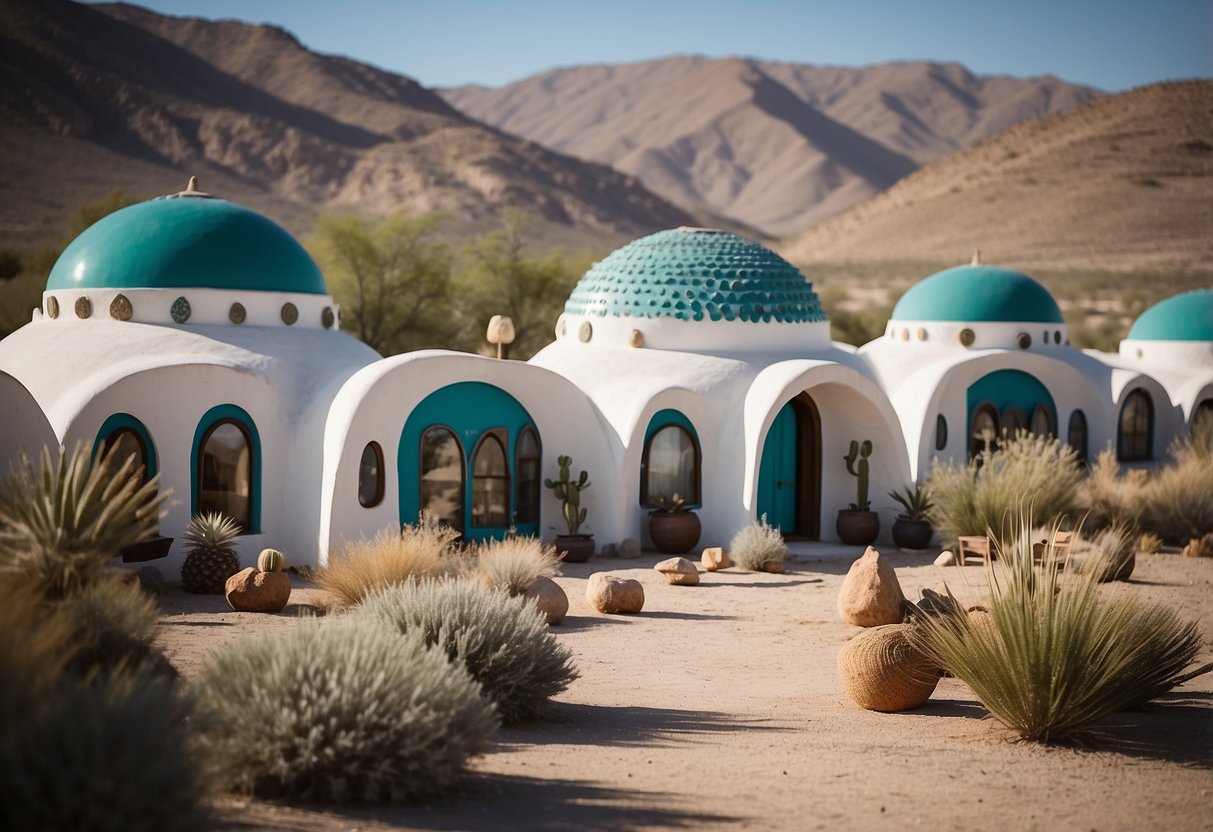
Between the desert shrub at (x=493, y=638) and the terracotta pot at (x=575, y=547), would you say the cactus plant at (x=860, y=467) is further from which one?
the desert shrub at (x=493, y=638)

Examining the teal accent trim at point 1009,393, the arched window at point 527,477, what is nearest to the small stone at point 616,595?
the arched window at point 527,477

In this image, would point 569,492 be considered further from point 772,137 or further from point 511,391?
point 772,137

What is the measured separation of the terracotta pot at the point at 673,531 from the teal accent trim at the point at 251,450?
5.02 metres

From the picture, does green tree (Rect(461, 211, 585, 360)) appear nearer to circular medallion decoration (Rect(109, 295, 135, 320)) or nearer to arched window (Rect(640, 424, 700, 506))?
arched window (Rect(640, 424, 700, 506))

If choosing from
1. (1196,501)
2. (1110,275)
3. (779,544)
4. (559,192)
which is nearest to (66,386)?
(779,544)

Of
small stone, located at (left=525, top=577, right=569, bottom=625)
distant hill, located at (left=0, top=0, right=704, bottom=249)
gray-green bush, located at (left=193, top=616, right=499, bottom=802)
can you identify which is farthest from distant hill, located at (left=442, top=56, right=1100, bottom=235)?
gray-green bush, located at (left=193, top=616, right=499, bottom=802)

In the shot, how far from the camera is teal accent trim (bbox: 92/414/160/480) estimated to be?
13.2m

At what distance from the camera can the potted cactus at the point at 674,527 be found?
54.4ft

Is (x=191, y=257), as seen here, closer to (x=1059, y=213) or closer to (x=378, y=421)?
(x=378, y=421)

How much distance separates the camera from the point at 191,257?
15.3 meters

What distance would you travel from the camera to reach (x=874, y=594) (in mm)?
A: 11695

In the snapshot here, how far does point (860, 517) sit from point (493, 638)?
10.5 meters

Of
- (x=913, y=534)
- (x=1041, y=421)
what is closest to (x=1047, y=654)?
(x=913, y=534)

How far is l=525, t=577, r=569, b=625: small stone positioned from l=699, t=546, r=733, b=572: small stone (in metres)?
3.81
